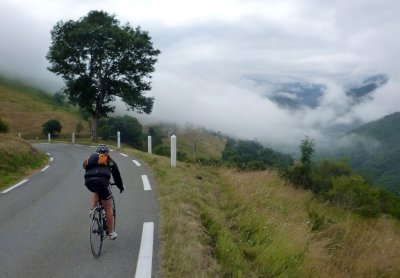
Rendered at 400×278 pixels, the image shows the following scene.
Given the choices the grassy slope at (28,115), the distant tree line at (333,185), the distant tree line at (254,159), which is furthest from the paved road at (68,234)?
the grassy slope at (28,115)

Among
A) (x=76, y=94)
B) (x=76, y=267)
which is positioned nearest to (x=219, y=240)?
(x=76, y=267)

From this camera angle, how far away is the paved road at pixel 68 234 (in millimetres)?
5488

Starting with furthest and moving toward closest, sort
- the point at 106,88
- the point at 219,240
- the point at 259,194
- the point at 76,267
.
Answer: the point at 106,88, the point at 259,194, the point at 219,240, the point at 76,267

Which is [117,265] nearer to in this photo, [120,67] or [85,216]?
[85,216]

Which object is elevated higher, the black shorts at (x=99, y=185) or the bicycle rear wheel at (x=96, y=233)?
the black shorts at (x=99, y=185)

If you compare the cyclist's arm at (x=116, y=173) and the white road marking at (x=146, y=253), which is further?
the cyclist's arm at (x=116, y=173)

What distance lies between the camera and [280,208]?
31.4 ft

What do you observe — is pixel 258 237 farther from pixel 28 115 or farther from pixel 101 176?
pixel 28 115

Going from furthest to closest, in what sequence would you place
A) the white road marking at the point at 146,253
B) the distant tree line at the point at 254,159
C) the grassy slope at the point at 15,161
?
the distant tree line at the point at 254,159, the grassy slope at the point at 15,161, the white road marking at the point at 146,253

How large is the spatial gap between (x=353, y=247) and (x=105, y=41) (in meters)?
28.6

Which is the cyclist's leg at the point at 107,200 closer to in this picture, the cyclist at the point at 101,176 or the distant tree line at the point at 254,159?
the cyclist at the point at 101,176

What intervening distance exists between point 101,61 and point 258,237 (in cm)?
2972

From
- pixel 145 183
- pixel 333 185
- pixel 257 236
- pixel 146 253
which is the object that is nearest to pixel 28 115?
pixel 333 185

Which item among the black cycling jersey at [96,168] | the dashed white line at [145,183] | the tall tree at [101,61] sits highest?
the tall tree at [101,61]
